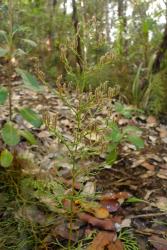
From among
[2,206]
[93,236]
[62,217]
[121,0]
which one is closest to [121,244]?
[93,236]

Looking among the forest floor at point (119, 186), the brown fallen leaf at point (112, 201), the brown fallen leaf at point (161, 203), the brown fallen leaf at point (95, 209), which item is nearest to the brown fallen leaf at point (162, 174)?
the forest floor at point (119, 186)

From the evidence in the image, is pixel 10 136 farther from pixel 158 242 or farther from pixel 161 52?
pixel 161 52

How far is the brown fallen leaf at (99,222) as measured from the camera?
2125 millimetres

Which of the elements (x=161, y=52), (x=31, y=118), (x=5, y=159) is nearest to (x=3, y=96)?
(x=31, y=118)

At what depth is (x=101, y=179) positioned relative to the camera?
8.46ft

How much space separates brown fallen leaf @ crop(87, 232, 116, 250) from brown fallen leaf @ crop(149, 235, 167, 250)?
0.20 metres

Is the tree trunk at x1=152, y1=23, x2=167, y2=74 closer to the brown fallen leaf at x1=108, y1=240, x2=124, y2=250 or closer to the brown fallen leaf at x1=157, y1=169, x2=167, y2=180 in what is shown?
the brown fallen leaf at x1=157, y1=169, x2=167, y2=180

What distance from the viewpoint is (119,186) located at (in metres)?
2.52

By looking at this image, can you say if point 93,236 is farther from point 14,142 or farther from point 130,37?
point 130,37

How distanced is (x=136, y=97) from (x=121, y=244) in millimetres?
2221

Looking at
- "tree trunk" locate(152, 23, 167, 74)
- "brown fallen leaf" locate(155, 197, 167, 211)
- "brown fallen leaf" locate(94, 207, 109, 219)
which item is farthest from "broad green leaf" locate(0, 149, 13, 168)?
"tree trunk" locate(152, 23, 167, 74)

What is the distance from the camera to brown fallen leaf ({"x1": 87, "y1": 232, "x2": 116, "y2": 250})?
1.97m

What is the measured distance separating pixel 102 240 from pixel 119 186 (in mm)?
548

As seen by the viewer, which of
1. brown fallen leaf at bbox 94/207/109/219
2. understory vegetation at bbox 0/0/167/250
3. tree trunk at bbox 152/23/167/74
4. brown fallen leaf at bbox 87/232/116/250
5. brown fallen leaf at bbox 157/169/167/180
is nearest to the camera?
understory vegetation at bbox 0/0/167/250
